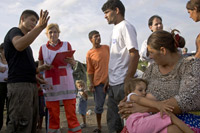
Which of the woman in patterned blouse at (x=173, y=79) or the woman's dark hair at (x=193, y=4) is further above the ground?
the woman's dark hair at (x=193, y=4)

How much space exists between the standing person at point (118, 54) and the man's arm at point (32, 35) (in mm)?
1058

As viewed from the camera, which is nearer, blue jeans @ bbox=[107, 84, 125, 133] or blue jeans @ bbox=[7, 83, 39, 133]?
blue jeans @ bbox=[7, 83, 39, 133]

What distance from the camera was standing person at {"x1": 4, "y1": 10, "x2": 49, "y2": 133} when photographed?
2.56 meters

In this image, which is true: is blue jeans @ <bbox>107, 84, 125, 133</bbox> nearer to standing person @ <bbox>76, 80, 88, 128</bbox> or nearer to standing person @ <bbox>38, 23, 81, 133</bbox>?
standing person @ <bbox>38, 23, 81, 133</bbox>

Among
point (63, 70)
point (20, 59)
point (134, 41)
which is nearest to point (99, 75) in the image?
point (63, 70)

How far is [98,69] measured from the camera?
4.86 m

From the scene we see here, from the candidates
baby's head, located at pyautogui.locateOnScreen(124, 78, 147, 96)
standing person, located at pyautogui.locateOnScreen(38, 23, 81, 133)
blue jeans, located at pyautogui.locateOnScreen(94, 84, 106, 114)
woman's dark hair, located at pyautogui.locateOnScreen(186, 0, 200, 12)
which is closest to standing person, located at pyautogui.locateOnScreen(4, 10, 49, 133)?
standing person, located at pyautogui.locateOnScreen(38, 23, 81, 133)

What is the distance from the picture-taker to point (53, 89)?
3.54 meters

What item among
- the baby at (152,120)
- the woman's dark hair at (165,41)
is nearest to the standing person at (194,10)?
the woman's dark hair at (165,41)

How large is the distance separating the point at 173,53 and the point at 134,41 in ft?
2.84

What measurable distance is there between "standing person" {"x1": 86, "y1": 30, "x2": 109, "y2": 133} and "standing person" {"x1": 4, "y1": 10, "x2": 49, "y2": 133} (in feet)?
6.54

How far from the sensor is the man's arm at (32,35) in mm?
2510

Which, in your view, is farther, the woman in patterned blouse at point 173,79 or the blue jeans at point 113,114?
the blue jeans at point 113,114

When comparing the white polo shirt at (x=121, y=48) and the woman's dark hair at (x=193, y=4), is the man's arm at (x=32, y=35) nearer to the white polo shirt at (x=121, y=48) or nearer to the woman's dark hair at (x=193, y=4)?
the white polo shirt at (x=121, y=48)
